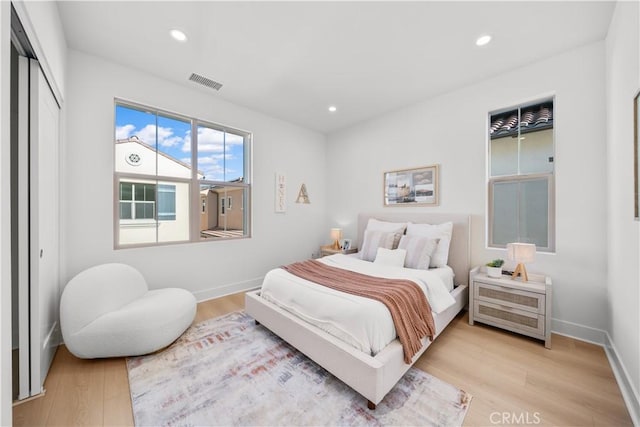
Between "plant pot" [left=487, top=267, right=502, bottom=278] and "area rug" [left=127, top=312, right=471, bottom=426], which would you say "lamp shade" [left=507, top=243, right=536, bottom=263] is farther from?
"area rug" [left=127, top=312, right=471, bottom=426]

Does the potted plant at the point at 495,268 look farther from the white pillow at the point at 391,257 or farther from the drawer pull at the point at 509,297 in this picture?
the white pillow at the point at 391,257

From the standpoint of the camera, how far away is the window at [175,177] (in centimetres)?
283

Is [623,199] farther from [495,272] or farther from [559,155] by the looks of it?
[495,272]

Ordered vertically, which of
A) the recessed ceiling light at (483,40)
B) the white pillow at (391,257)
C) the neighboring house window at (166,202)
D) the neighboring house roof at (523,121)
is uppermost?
the recessed ceiling light at (483,40)

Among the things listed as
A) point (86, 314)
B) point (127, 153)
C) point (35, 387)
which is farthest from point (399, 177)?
point (35, 387)

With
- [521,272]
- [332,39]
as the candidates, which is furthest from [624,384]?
[332,39]

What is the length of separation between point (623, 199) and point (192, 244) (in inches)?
166

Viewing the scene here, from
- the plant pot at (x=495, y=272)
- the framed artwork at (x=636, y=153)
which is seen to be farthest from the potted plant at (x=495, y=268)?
the framed artwork at (x=636, y=153)

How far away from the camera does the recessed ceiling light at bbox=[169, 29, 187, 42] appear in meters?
2.23

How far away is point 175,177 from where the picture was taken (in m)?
3.15

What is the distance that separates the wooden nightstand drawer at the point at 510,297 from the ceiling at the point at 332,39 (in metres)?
2.35

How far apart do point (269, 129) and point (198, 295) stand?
2.72 metres

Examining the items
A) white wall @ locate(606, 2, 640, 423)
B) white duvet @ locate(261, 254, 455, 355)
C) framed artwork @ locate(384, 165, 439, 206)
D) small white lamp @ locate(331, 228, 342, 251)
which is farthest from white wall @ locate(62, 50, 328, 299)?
white wall @ locate(606, 2, 640, 423)

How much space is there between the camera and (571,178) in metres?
2.42
